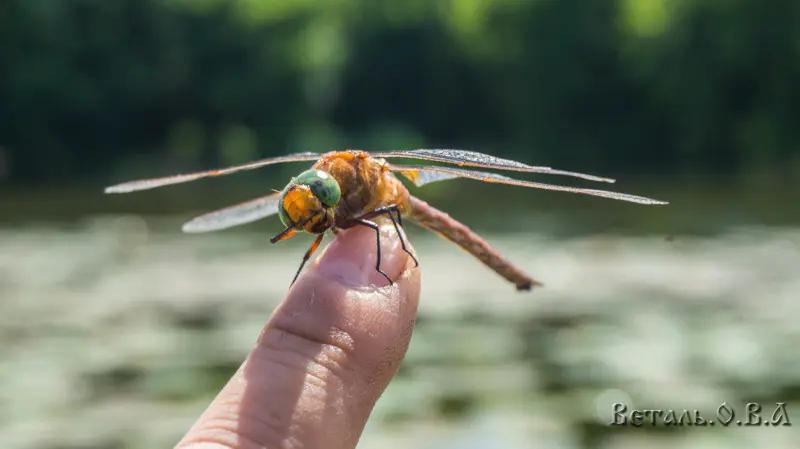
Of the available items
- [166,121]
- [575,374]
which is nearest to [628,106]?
[166,121]

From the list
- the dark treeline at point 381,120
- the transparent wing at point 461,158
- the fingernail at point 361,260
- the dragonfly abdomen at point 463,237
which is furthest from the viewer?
the dark treeline at point 381,120

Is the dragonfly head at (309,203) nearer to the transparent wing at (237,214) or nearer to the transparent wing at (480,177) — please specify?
the transparent wing at (480,177)

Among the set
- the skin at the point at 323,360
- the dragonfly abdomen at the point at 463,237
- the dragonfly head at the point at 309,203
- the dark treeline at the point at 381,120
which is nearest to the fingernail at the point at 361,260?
the skin at the point at 323,360

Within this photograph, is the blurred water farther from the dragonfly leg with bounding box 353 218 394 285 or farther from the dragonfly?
the dragonfly leg with bounding box 353 218 394 285

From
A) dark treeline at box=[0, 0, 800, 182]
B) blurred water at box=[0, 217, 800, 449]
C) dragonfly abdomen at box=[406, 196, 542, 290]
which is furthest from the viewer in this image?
dark treeline at box=[0, 0, 800, 182]

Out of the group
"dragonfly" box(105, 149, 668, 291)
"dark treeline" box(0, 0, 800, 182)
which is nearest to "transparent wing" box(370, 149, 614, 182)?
"dragonfly" box(105, 149, 668, 291)

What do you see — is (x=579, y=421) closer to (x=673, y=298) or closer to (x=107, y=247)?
(x=673, y=298)
